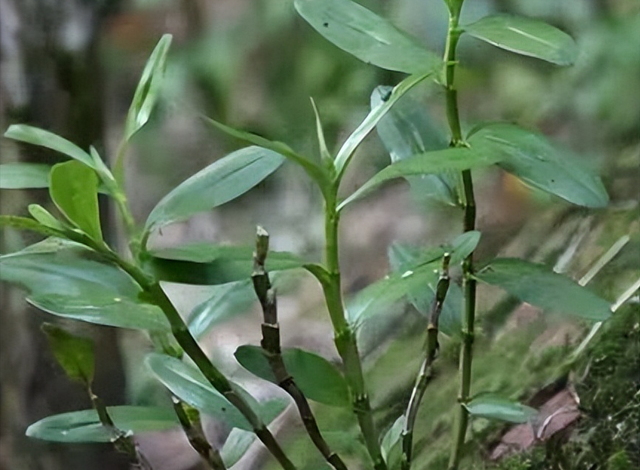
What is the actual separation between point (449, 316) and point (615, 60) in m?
0.37

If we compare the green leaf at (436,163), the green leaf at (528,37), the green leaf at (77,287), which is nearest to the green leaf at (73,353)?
the green leaf at (77,287)

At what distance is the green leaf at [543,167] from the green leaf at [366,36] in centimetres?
5

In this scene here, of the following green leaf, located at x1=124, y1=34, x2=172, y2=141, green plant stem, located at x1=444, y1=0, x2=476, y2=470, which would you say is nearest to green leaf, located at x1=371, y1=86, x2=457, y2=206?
green plant stem, located at x1=444, y1=0, x2=476, y2=470

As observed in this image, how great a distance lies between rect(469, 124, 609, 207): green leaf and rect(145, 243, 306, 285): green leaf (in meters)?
0.12

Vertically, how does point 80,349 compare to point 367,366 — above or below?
above

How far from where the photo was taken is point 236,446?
1.35 feet

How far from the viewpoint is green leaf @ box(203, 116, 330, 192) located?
0.93 ft

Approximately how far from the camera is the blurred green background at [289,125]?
0.62 metres

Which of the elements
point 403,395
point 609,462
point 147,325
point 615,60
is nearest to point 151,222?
point 147,325

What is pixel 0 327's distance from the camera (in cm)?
62

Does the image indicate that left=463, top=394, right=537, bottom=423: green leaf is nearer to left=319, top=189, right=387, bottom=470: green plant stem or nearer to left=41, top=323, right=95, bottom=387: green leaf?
left=319, top=189, right=387, bottom=470: green plant stem

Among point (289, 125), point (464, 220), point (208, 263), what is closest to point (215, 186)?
point (208, 263)

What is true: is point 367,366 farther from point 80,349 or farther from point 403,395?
point 80,349

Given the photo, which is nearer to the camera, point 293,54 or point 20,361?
point 20,361
